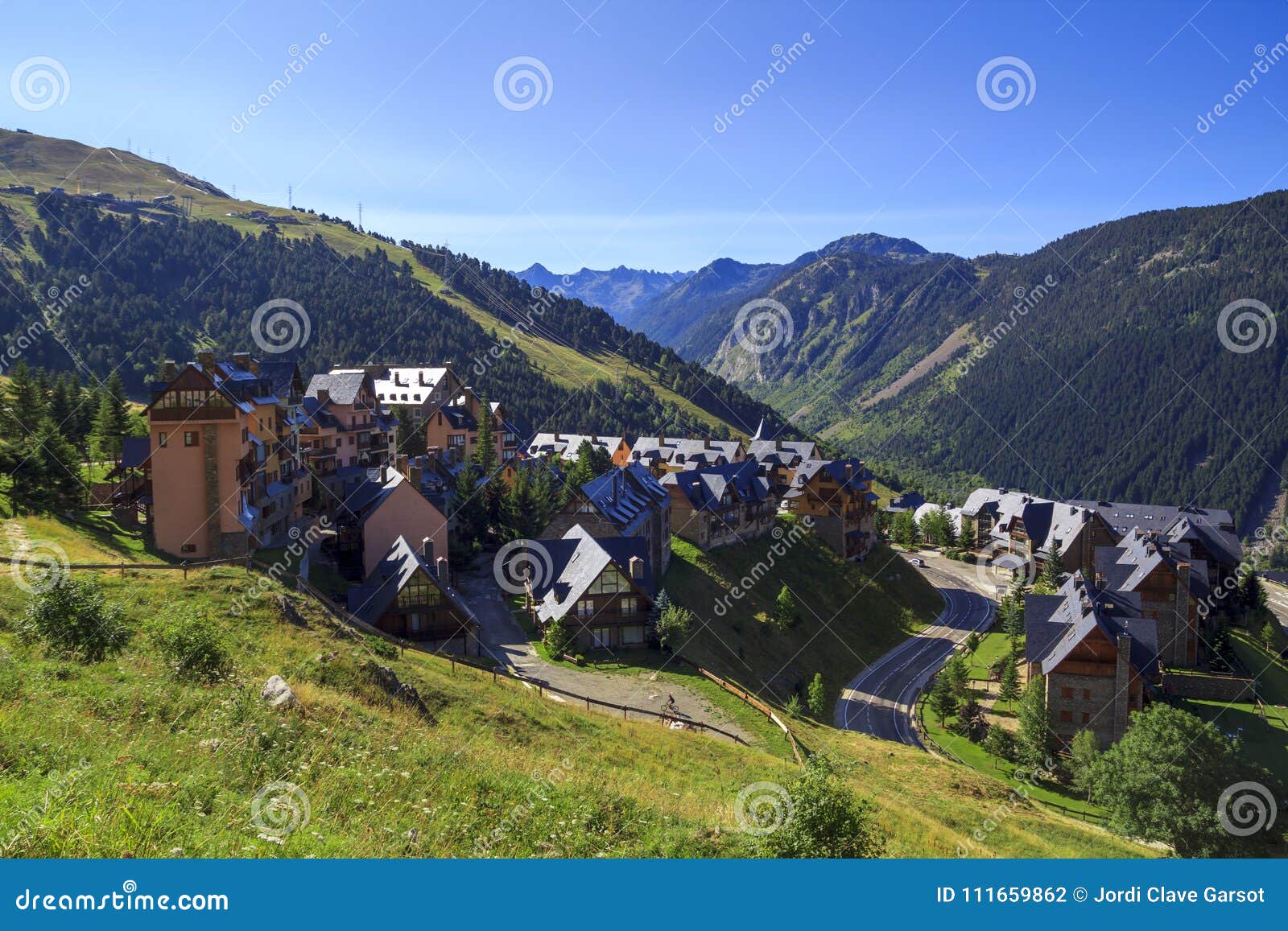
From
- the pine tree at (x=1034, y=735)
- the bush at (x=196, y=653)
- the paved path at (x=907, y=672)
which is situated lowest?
the paved path at (x=907, y=672)

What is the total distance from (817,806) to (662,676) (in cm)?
3166

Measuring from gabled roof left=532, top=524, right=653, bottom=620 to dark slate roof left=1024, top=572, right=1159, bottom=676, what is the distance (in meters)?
29.4

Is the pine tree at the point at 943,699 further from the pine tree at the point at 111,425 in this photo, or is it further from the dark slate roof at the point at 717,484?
the pine tree at the point at 111,425

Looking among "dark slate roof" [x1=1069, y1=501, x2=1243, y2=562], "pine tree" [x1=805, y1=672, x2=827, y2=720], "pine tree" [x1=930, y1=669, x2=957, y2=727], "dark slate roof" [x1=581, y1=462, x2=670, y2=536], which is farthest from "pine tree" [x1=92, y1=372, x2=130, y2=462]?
"dark slate roof" [x1=1069, y1=501, x2=1243, y2=562]

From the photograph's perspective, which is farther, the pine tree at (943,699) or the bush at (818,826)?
the pine tree at (943,699)

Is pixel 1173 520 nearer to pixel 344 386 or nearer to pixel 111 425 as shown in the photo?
pixel 344 386

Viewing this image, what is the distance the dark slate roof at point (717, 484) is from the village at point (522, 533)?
0.89 feet

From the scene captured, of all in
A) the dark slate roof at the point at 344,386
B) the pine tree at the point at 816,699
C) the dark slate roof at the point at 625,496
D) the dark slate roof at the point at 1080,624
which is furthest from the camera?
the dark slate roof at the point at 344,386

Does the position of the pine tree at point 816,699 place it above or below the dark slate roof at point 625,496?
below

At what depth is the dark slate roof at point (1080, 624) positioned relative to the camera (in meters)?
53.4

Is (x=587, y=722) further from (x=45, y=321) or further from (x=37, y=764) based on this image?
(x=45, y=321)

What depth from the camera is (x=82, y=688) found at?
1802 centimetres

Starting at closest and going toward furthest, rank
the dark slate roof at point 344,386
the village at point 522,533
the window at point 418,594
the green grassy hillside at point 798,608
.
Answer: the village at point 522,533 → the window at point 418,594 → the green grassy hillside at point 798,608 → the dark slate roof at point 344,386

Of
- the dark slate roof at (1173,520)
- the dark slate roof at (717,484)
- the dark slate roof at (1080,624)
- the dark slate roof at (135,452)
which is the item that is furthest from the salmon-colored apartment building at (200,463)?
the dark slate roof at (1173,520)
